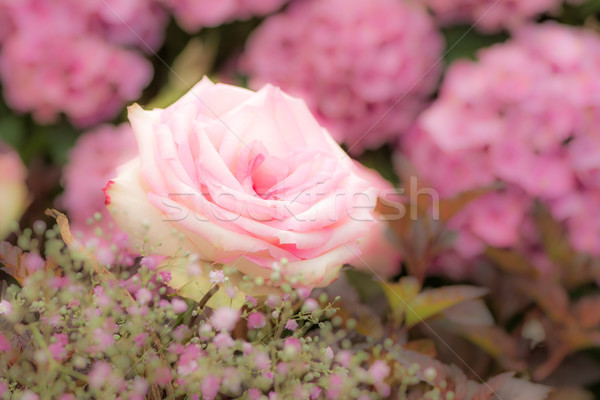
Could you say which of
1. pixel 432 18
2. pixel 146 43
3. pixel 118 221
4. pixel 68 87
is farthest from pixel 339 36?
pixel 118 221

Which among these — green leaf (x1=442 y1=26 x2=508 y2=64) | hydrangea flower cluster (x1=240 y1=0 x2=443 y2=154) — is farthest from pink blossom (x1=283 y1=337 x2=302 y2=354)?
green leaf (x1=442 y1=26 x2=508 y2=64)

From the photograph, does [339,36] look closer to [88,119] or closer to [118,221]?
[88,119]

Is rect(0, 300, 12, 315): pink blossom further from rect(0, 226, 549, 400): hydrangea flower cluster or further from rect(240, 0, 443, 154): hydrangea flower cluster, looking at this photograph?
rect(240, 0, 443, 154): hydrangea flower cluster

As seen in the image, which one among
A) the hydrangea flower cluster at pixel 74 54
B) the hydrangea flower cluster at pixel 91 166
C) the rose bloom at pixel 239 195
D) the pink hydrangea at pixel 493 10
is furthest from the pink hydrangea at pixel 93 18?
the rose bloom at pixel 239 195

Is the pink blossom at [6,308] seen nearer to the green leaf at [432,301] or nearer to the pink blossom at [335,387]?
the pink blossom at [335,387]

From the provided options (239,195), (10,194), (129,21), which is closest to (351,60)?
(129,21)

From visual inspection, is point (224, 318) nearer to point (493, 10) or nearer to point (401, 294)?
point (401, 294)
